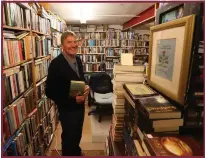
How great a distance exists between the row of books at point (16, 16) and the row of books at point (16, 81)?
0.36 metres

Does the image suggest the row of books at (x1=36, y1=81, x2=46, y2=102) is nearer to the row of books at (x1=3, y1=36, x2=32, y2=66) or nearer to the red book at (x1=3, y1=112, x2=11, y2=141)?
A: the row of books at (x1=3, y1=36, x2=32, y2=66)

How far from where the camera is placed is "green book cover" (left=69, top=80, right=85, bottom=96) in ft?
5.21

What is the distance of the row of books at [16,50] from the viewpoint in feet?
4.23

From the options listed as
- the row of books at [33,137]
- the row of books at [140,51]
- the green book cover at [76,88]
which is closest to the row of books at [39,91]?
the row of books at [33,137]

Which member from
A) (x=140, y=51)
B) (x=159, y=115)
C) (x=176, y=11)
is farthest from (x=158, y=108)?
(x=140, y=51)

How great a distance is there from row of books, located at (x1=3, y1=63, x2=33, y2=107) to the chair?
6.57ft

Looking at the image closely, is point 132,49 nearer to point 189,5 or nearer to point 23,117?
point 23,117

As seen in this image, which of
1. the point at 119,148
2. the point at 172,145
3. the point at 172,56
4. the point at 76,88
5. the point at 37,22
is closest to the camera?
the point at 172,145

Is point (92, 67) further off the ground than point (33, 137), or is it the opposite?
point (92, 67)

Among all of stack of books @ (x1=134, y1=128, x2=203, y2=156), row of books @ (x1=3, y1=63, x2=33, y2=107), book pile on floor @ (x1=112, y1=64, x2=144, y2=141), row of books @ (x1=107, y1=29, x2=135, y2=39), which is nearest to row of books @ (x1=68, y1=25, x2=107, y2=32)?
row of books @ (x1=107, y1=29, x2=135, y2=39)

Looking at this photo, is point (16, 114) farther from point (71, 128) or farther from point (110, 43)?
point (110, 43)

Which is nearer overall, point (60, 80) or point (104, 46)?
point (60, 80)

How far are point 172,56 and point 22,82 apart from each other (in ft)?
4.30

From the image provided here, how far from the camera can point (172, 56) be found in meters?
0.80
